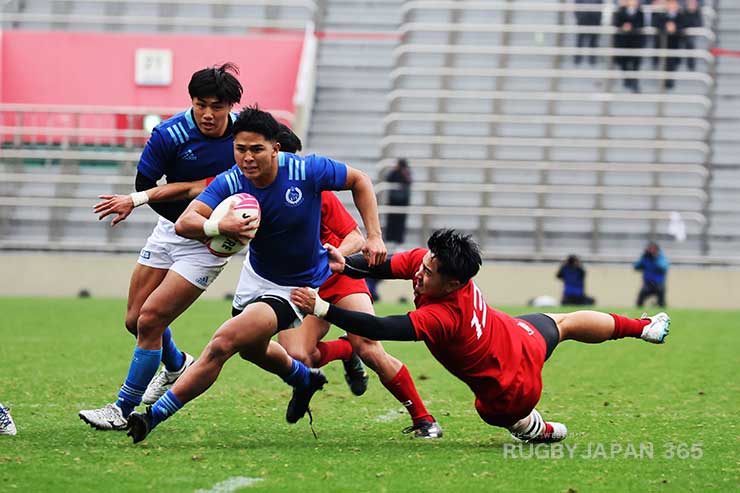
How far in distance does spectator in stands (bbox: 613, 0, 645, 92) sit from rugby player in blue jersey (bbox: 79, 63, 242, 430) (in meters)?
16.3

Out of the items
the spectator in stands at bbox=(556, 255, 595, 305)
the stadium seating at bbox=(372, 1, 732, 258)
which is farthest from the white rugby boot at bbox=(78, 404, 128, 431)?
the stadium seating at bbox=(372, 1, 732, 258)

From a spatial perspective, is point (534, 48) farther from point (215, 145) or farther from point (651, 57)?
point (215, 145)

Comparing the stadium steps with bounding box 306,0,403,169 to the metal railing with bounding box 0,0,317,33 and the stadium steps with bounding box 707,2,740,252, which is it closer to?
the metal railing with bounding box 0,0,317,33

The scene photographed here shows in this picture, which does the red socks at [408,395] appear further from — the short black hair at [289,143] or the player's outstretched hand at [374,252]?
the short black hair at [289,143]

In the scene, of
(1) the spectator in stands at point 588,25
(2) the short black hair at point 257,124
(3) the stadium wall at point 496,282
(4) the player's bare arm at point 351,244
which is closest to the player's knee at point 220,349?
(4) the player's bare arm at point 351,244

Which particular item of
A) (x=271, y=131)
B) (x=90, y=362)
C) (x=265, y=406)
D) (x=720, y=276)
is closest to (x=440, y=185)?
(x=720, y=276)

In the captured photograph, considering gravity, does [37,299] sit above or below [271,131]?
below

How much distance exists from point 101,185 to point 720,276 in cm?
1024

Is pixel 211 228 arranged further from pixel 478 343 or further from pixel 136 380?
pixel 478 343

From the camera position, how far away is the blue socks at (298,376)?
24.0ft

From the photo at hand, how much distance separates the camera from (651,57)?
2319 centimetres

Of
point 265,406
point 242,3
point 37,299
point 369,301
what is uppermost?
point 242,3

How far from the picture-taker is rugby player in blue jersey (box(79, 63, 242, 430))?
7172 millimetres

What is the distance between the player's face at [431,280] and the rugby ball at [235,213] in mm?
894
